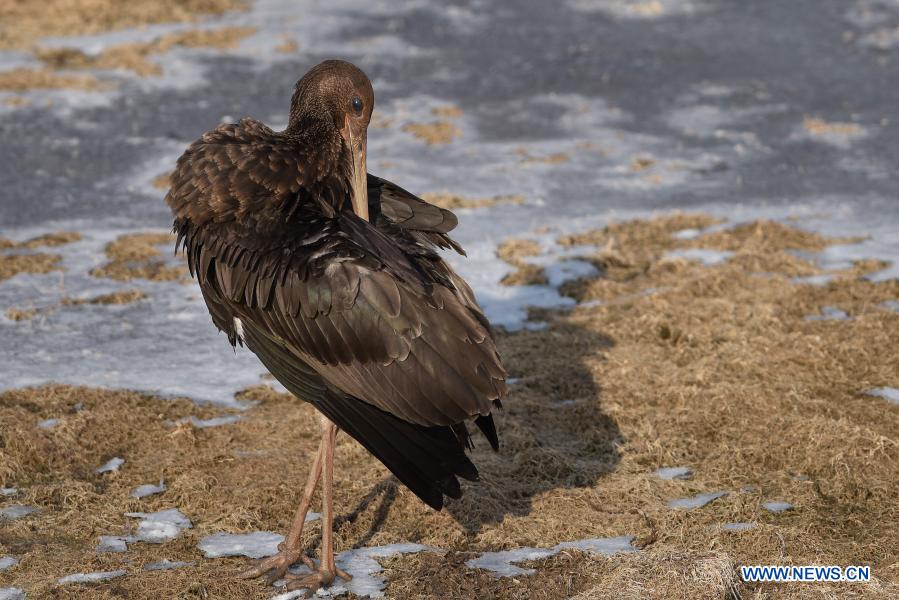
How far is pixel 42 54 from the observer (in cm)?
1464

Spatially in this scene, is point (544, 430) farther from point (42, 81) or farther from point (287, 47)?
point (287, 47)

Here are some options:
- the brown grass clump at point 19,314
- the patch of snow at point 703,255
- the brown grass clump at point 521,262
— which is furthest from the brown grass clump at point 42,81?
the patch of snow at point 703,255

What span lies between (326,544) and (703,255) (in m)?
5.40

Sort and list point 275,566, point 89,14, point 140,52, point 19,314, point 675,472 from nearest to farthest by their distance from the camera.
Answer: point 275,566 < point 675,472 < point 19,314 < point 140,52 < point 89,14

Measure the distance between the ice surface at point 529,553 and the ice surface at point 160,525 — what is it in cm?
148

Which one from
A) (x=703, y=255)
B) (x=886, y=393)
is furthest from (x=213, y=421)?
(x=703, y=255)

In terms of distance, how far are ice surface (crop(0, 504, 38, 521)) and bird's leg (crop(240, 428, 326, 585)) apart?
51.7 inches

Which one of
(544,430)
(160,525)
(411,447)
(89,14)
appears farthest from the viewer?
(89,14)

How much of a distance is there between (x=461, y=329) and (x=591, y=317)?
3.55 metres

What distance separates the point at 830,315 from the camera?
8.06 metres

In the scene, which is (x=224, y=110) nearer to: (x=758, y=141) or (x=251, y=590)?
(x=758, y=141)

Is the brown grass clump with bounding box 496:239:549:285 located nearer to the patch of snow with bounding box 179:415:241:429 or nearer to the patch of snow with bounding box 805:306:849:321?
the patch of snow with bounding box 805:306:849:321

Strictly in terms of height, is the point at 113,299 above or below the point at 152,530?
above

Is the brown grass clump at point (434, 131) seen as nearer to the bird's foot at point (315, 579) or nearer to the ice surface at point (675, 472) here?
the ice surface at point (675, 472)
